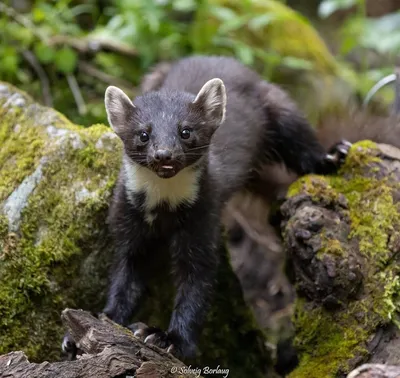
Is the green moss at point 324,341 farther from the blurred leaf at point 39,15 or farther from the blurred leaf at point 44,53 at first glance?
the blurred leaf at point 39,15

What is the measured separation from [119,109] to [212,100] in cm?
57

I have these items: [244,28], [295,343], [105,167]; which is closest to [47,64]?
[244,28]

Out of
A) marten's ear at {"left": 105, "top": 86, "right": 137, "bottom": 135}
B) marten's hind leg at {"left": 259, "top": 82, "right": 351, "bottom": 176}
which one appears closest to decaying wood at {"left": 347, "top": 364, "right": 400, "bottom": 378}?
marten's ear at {"left": 105, "top": 86, "right": 137, "bottom": 135}

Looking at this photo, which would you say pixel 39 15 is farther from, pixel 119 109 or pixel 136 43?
pixel 119 109

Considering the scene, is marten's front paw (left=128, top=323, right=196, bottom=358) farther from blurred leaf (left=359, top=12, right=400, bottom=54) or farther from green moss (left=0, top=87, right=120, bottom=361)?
blurred leaf (left=359, top=12, right=400, bottom=54)

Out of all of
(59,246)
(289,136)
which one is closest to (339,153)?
(289,136)

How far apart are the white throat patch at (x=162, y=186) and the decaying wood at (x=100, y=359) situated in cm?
89

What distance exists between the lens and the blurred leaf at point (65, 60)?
6.43 metres

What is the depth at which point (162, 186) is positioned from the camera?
403 cm

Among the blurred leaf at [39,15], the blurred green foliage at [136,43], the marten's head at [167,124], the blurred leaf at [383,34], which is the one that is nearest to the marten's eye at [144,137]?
the marten's head at [167,124]

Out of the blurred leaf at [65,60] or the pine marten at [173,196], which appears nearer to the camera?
the pine marten at [173,196]

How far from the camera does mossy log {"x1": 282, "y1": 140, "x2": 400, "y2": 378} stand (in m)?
3.76

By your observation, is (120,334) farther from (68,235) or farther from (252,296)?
(252,296)

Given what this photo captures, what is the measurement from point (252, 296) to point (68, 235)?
3.19m
